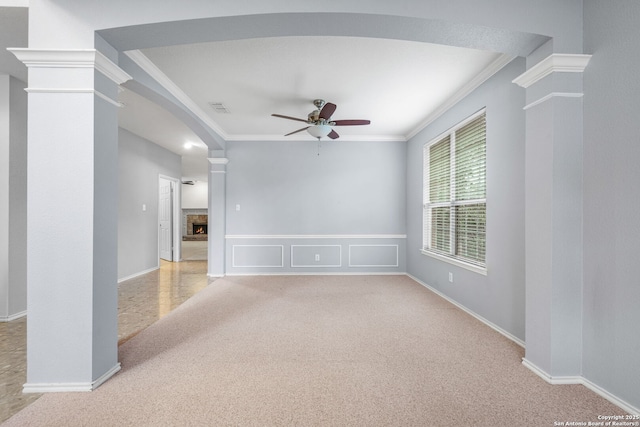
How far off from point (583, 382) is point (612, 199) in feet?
4.03

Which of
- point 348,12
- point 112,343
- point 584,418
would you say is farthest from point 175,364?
point 348,12

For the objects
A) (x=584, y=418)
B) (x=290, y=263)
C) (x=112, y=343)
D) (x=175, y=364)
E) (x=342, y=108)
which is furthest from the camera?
(x=290, y=263)

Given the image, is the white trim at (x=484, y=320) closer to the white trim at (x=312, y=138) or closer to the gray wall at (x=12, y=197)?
the white trim at (x=312, y=138)

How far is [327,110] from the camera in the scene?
10.6 feet

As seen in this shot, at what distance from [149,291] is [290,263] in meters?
2.36

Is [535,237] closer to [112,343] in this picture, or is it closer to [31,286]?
[112,343]

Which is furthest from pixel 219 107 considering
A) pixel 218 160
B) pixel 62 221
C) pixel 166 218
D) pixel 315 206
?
pixel 166 218

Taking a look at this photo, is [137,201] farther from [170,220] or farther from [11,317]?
[11,317]

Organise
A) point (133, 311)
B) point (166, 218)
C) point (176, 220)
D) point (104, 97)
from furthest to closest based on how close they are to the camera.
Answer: point (166, 218) → point (176, 220) → point (133, 311) → point (104, 97)

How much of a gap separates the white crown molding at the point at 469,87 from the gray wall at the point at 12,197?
507 centimetres

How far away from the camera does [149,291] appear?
14.3 ft

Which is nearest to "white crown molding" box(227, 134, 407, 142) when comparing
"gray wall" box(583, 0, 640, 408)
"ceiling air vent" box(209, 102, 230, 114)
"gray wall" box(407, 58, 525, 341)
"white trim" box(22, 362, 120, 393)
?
"ceiling air vent" box(209, 102, 230, 114)

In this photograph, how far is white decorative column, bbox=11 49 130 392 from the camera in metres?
1.79

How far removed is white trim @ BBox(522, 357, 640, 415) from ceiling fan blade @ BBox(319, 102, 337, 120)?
2909mm
